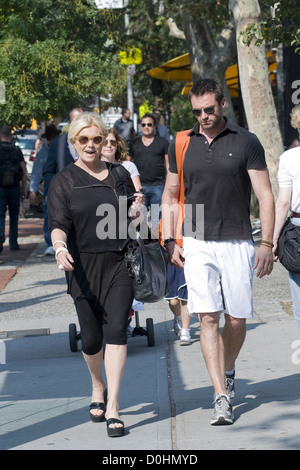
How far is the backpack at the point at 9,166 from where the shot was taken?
49.6ft

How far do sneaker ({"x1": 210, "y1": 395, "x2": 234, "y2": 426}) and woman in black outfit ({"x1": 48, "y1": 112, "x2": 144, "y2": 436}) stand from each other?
60 centimetres

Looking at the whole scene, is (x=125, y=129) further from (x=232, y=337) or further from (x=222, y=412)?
(x=222, y=412)

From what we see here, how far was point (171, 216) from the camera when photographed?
6.10 metres

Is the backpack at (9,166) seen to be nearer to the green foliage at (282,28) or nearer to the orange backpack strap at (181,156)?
the green foliage at (282,28)

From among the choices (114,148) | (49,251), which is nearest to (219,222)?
(114,148)

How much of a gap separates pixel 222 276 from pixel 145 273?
1.50 ft

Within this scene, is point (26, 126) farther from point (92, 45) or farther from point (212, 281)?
point (212, 281)

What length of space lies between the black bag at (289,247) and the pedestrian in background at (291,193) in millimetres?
34

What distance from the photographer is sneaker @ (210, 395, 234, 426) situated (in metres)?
5.68

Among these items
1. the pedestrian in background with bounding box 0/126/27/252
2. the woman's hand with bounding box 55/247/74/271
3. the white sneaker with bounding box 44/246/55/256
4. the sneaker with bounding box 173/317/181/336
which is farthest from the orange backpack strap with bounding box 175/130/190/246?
the pedestrian in background with bounding box 0/126/27/252

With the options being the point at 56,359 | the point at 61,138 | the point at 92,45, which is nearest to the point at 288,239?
the point at 56,359

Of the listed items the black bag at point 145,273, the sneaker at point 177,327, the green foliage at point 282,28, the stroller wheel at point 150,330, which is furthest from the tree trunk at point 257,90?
the black bag at point 145,273
